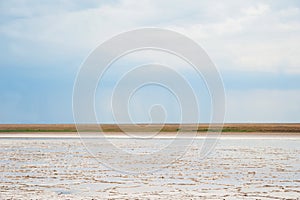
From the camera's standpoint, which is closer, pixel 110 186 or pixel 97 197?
pixel 97 197

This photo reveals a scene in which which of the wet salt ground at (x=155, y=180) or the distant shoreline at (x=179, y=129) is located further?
the distant shoreline at (x=179, y=129)

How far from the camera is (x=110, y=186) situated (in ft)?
57.6

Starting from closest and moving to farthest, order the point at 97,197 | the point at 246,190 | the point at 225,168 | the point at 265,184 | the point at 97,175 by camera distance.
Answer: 1. the point at 97,197
2. the point at 246,190
3. the point at 265,184
4. the point at 97,175
5. the point at 225,168

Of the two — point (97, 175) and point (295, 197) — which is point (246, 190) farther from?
point (97, 175)

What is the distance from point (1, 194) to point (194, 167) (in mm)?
10901

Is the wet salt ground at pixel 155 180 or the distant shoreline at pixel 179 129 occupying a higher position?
the distant shoreline at pixel 179 129

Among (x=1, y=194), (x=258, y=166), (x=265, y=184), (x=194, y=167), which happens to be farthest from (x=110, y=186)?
(x=258, y=166)

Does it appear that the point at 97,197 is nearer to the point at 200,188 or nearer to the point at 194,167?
the point at 200,188

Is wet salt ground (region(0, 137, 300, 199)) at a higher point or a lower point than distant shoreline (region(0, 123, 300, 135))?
lower

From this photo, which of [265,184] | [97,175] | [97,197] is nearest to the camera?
[97,197]

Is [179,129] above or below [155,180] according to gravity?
above

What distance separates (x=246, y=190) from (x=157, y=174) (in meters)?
5.37

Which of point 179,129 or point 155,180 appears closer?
point 155,180

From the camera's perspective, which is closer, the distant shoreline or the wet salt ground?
the wet salt ground
